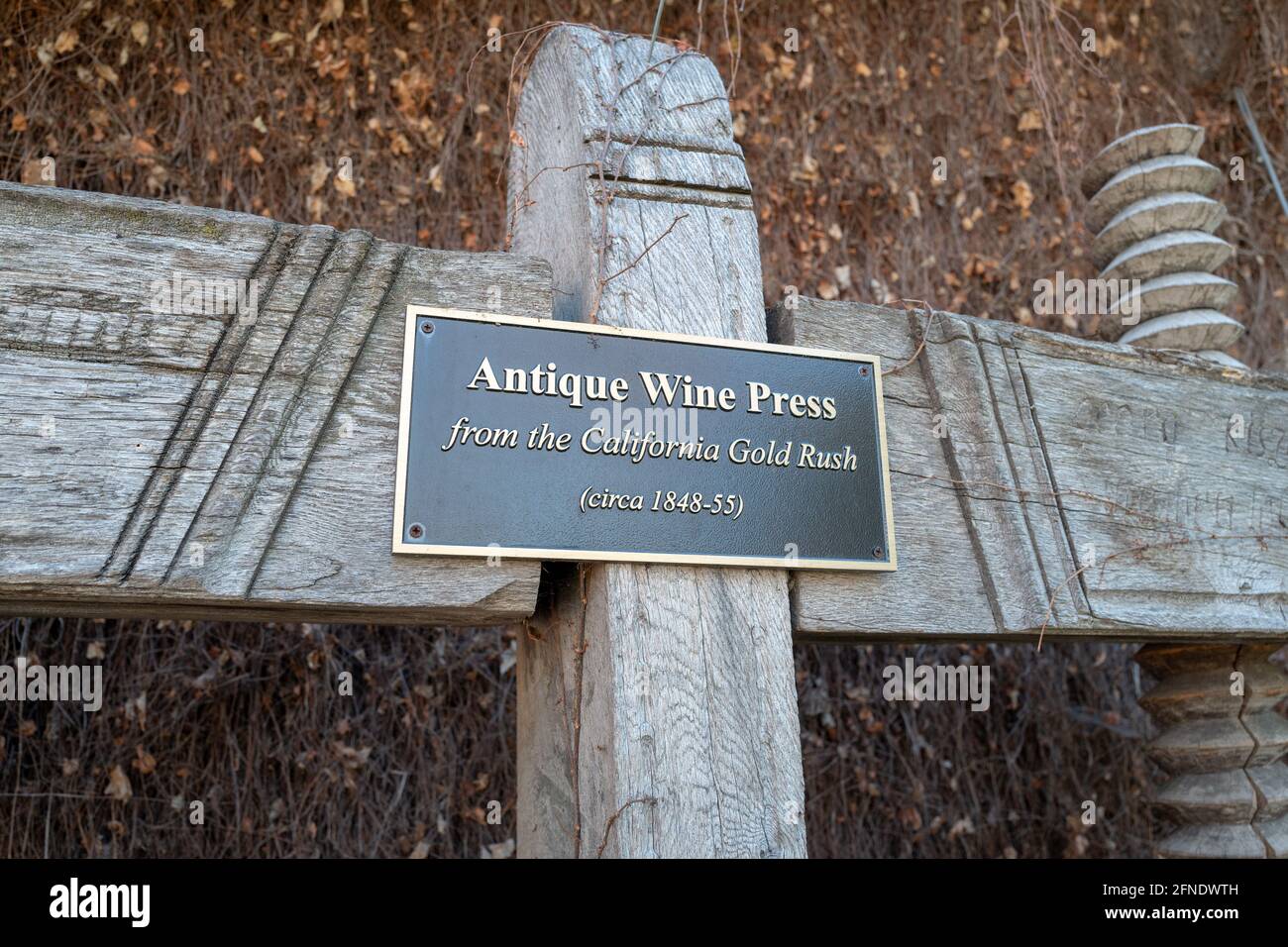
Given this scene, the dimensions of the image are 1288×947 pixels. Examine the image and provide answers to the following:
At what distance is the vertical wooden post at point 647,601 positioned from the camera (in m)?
1.67

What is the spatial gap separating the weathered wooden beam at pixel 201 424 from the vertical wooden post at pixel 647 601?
207mm

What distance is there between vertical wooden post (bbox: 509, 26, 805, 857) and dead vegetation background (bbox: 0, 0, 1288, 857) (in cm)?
43

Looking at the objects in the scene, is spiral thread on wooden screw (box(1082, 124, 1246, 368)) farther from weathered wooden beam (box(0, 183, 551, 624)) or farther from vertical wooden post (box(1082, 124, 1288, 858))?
weathered wooden beam (box(0, 183, 551, 624))

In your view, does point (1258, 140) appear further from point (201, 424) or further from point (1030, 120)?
point (201, 424)

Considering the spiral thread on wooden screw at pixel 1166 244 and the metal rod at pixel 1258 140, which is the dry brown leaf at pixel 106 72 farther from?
the metal rod at pixel 1258 140

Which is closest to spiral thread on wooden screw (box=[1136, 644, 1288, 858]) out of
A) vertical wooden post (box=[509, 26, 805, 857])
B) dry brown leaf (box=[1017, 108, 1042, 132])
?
vertical wooden post (box=[509, 26, 805, 857])

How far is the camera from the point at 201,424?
5.24 feet

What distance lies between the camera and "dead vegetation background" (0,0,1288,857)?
331 centimetres

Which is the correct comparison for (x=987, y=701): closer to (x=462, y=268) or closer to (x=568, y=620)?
(x=568, y=620)

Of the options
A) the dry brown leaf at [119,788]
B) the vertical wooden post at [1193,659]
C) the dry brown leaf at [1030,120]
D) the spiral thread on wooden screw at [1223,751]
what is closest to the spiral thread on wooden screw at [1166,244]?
the vertical wooden post at [1193,659]

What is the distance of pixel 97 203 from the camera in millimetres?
1650

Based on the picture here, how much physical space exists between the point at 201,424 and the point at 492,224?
102 inches

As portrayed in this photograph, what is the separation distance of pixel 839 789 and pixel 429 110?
2895mm
